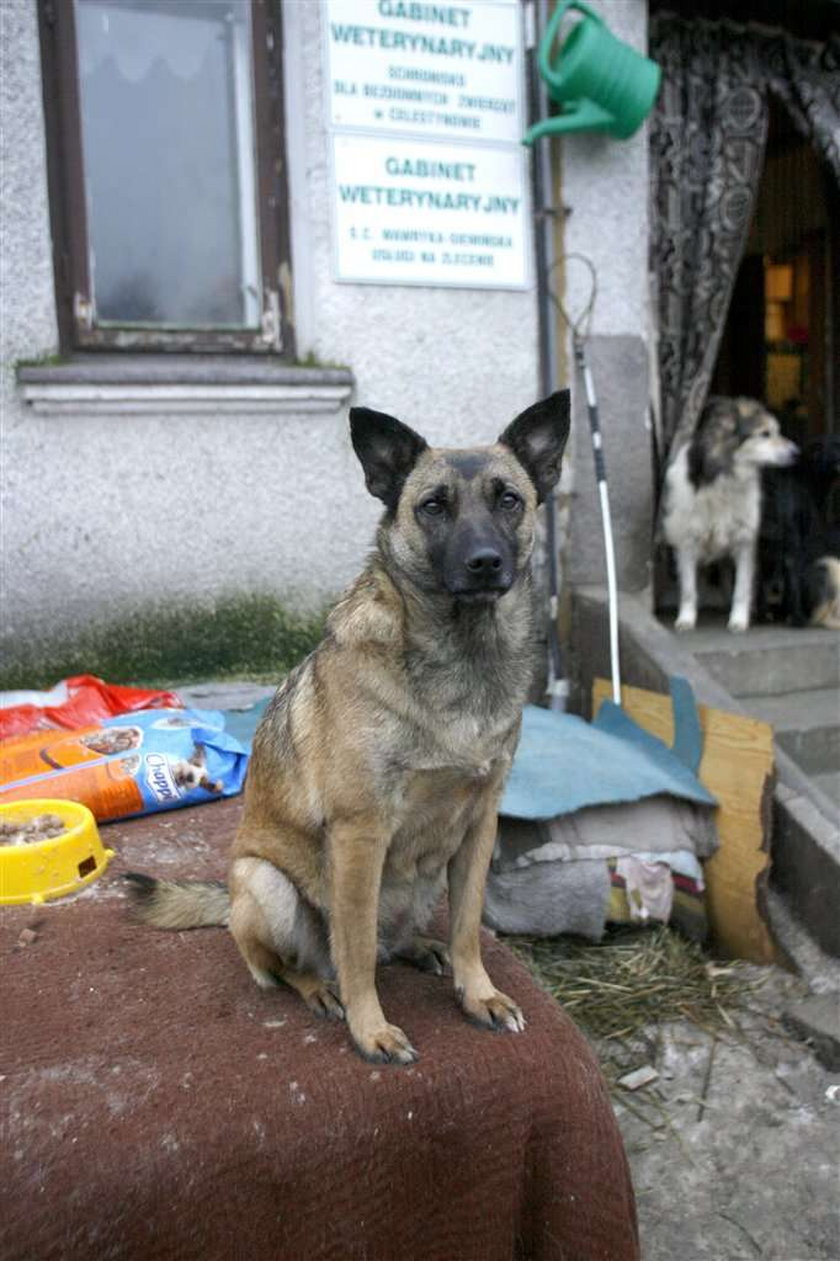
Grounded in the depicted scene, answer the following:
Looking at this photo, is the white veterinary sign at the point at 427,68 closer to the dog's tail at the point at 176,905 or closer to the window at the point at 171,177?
the window at the point at 171,177

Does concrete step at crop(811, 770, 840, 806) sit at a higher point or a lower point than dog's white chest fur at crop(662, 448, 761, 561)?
lower

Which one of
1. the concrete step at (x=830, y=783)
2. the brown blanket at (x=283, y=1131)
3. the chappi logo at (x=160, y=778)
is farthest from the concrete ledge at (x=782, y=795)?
the chappi logo at (x=160, y=778)

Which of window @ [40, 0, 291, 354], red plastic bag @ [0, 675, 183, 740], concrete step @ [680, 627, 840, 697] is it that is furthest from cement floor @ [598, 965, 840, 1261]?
window @ [40, 0, 291, 354]

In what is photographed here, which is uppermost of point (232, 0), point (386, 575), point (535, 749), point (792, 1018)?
point (232, 0)

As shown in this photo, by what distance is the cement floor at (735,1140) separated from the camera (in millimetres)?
2350

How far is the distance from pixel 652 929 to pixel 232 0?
4.42 m

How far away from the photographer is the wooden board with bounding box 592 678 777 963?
11.5 ft

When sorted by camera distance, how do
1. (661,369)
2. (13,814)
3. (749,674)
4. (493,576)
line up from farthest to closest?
1. (661,369)
2. (749,674)
3. (13,814)
4. (493,576)

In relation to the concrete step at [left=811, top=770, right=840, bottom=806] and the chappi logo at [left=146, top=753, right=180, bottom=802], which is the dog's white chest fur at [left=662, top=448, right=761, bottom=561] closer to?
the concrete step at [left=811, top=770, right=840, bottom=806]

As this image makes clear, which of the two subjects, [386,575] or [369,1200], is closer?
[369,1200]

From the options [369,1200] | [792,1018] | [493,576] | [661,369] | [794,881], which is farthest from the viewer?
[661,369]

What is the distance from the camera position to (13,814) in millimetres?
2842

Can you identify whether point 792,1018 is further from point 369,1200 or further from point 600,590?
point 600,590

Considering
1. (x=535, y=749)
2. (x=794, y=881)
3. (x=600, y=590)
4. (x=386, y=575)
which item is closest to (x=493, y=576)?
(x=386, y=575)
